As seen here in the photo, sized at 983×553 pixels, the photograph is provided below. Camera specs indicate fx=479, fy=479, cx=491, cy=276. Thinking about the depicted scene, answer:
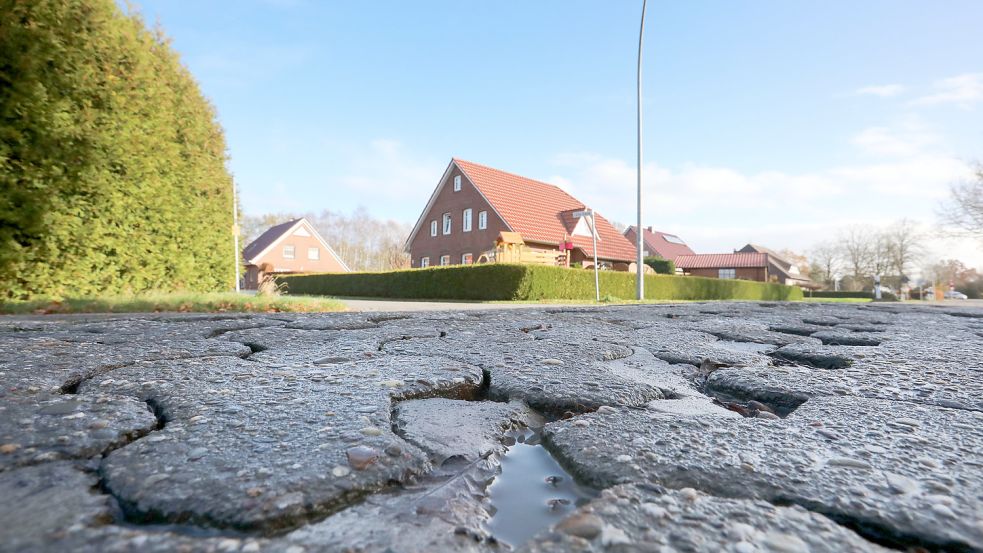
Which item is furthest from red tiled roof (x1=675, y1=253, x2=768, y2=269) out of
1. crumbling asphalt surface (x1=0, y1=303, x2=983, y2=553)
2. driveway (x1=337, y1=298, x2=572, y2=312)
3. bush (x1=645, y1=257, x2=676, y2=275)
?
crumbling asphalt surface (x1=0, y1=303, x2=983, y2=553)

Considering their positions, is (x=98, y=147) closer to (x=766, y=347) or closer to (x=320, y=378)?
(x=320, y=378)

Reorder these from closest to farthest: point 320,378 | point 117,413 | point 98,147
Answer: point 117,413
point 320,378
point 98,147

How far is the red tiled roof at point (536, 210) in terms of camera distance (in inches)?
829

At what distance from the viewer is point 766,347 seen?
2.78 metres

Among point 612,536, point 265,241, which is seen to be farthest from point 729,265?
point 612,536

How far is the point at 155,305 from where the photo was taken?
5.35 meters

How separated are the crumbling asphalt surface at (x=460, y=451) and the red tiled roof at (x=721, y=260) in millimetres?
46282

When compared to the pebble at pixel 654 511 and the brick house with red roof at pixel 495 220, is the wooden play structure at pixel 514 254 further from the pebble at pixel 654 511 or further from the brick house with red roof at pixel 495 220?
the pebble at pixel 654 511

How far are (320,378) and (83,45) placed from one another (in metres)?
6.77

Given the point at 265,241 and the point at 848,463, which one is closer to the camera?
the point at 848,463

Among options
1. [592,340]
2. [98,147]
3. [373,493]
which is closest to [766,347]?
[592,340]

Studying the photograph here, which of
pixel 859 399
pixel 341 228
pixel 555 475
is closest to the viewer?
pixel 555 475

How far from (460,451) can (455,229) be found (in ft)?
73.9

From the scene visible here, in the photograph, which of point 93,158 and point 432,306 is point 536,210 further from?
point 93,158
